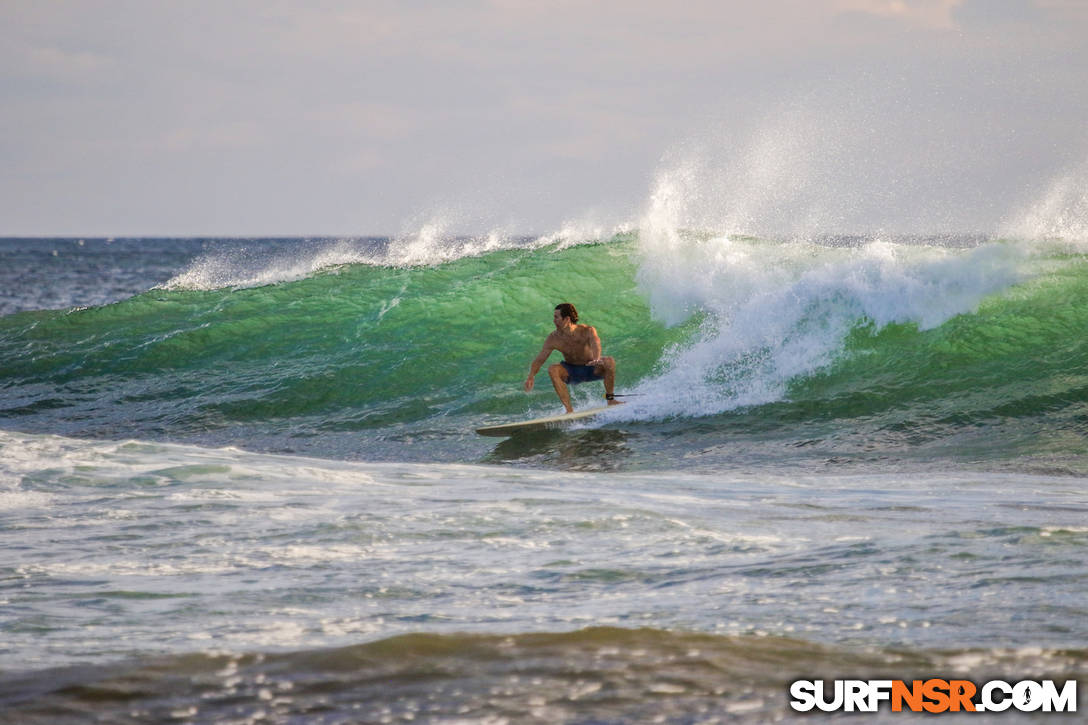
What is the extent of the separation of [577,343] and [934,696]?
26.2ft

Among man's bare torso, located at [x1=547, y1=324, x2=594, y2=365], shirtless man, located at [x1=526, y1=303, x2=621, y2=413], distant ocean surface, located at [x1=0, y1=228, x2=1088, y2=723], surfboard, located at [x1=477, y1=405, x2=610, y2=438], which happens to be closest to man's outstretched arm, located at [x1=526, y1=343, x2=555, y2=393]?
shirtless man, located at [x1=526, y1=303, x2=621, y2=413]

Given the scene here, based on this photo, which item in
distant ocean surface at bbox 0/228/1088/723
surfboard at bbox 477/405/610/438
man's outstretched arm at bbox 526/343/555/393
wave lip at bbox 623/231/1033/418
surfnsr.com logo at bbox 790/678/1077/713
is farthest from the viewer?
wave lip at bbox 623/231/1033/418

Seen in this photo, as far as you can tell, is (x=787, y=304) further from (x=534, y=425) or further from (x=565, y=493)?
(x=565, y=493)

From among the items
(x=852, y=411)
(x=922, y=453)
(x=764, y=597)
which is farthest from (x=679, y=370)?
(x=764, y=597)

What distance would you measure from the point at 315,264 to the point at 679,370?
35.4ft

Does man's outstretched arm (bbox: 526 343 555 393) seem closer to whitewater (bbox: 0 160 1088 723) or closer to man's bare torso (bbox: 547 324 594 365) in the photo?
man's bare torso (bbox: 547 324 594 365)

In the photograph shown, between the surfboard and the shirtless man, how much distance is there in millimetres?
346

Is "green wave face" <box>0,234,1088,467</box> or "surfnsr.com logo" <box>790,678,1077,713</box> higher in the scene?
"green wave face" <box>0,234,1088,467</box>

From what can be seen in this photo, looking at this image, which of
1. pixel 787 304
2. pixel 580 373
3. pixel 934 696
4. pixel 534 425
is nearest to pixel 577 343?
pixel 580 373

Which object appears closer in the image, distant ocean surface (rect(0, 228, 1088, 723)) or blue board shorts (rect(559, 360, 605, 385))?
distant ocean surface (rect(0, 228, 1088, 723))

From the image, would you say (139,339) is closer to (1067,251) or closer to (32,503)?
(32,503)

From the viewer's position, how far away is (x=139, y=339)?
17094 millimetres

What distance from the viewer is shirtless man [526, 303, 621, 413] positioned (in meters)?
11.4

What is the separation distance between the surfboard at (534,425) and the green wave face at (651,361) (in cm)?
29
